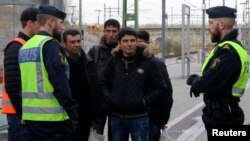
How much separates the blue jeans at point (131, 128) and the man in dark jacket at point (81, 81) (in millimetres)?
289

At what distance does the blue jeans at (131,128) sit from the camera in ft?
18.7

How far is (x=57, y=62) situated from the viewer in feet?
15.2

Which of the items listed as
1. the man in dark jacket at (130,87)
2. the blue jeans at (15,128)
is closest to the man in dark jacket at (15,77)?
the blue jeans at (15,128)

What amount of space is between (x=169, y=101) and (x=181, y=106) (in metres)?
7.72

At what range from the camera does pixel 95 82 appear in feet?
19.6

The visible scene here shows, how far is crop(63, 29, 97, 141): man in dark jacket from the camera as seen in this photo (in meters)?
5.68

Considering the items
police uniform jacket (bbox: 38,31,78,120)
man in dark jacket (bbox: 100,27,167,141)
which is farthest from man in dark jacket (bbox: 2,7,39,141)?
man in dark jacket (bbox: 100,27,167,141)

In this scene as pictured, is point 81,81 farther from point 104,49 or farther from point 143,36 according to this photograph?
point 143,36

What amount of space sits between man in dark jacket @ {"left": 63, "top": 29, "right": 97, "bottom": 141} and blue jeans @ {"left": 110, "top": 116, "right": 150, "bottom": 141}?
29 cm

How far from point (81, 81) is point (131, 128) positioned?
71 centimetres

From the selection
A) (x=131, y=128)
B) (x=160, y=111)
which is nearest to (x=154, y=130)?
(x=160, y=111)

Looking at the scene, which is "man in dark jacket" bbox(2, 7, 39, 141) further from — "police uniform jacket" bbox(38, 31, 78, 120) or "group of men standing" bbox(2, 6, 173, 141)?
"police uniform jacket" bbox(38, 31, 78, 120)

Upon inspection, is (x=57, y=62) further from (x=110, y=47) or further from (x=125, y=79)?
(x=110, y=47)

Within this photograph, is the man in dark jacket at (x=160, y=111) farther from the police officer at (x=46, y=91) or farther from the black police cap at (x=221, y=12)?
the police officer at (x=46, y=91)
